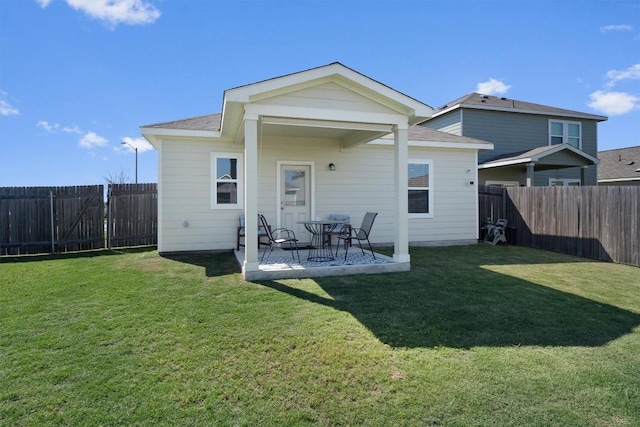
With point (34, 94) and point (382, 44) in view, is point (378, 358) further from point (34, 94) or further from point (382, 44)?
point (34, 94)

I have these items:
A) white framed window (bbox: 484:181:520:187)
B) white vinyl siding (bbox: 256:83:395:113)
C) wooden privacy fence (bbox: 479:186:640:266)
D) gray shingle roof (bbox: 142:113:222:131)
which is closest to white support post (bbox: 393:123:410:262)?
white vinyl siding (bbox: 256:83:395:113)

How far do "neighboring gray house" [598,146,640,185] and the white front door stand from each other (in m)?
18.0

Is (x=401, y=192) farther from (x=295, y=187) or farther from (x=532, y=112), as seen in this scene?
(x=532, y=112)

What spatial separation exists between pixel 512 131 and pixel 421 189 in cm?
803

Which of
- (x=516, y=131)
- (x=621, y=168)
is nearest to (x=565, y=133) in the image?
(x=516, y=131)

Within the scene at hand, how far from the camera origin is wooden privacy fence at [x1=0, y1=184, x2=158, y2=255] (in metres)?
8.16

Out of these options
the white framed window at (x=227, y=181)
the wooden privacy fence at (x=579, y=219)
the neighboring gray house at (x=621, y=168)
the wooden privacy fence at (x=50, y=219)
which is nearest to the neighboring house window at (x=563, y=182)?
the neighboring gray house at (x=621, y=168)

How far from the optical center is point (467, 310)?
4.02 meters

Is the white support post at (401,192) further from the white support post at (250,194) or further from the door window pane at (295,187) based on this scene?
the door window pane at (295,187)

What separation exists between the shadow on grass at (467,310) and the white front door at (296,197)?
3115 mm

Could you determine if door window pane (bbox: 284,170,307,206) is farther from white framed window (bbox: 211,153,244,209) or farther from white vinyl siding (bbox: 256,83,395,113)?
white vinyl siding (bbox: 256,83,395,113)

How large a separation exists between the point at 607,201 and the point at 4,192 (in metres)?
13.9

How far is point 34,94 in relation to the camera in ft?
40.2


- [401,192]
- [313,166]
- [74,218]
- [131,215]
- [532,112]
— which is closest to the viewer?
[401,192]
